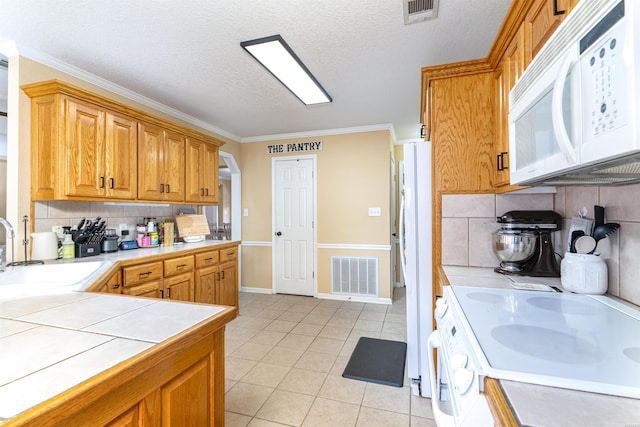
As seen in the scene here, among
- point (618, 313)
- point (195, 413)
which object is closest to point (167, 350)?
point (195, 413)

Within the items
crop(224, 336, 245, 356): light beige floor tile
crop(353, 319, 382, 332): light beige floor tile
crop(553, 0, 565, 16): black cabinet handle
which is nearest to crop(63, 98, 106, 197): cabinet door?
crop(224, 336, 245, 356): light beige floor tile

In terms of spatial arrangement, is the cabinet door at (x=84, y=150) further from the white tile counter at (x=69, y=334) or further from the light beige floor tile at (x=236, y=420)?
the light beige floor tile at (x=236, y=420)

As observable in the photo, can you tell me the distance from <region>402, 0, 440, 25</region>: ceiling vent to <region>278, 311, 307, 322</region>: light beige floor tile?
3001 millimetres

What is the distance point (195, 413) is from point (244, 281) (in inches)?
151

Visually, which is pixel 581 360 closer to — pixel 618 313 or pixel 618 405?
pixel 618 405

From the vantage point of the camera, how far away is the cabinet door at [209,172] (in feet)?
11.5

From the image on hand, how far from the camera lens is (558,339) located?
0.81 m

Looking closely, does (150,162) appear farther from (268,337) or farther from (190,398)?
(190,398)

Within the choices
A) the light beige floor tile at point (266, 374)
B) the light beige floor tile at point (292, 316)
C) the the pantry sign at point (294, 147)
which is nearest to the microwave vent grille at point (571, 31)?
the light beige floor tile at point (266, 374)

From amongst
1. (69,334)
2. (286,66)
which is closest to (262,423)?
(69,334)

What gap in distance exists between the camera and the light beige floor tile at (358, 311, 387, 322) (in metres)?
3.43

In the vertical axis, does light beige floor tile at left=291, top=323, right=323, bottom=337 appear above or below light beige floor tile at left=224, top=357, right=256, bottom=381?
above

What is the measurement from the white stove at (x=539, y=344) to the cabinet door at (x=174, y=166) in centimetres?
282

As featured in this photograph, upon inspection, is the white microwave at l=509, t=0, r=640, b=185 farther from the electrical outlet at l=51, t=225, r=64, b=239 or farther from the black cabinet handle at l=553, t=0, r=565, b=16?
the electrical outlet at l=51, t=225, r=64, b=239
